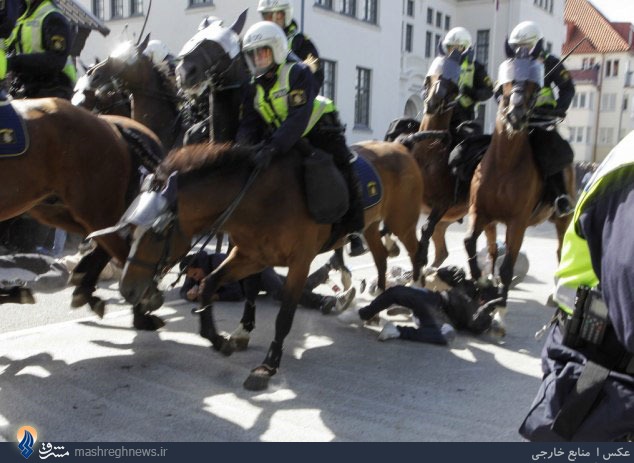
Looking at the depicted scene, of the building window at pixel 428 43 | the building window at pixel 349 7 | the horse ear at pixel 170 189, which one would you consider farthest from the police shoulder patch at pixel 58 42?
the building window at pixel 428 43

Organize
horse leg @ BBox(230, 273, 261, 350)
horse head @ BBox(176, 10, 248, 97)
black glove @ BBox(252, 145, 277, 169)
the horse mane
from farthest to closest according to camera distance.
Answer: horse leg @ BBox(230, 273, 261, 350), horse head @ BBox(176, 10, 248, 97), black glove @ BBox(252, 145, 277, 169), the horse mane

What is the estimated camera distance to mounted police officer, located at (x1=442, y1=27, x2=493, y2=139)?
8.18 meters

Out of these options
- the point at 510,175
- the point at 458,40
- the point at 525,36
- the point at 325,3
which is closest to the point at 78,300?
the point at 510,175

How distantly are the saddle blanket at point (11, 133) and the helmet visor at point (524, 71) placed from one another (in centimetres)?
422

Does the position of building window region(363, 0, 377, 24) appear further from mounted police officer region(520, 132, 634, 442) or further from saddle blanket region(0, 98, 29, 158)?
mounted police officer region(520, 132, 634, 442)

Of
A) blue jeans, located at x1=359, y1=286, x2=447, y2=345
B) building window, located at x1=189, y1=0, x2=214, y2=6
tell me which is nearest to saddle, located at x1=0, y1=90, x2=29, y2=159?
blue jeans, located at x1=359, y1=286, x2=447, y2=345

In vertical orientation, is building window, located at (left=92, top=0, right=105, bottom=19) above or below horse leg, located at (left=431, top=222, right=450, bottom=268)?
above

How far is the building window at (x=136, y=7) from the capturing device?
26.2m

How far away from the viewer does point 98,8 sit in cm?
2761

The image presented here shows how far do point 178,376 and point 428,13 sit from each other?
33.5 m

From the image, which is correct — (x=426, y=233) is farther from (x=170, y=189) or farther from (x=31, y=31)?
(x=31, y=31)

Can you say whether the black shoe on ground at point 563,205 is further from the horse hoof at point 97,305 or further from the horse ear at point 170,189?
the horse hoof at point 97,305

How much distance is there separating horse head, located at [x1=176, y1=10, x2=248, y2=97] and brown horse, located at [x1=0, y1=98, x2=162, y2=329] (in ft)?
2.26

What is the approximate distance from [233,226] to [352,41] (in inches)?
864
